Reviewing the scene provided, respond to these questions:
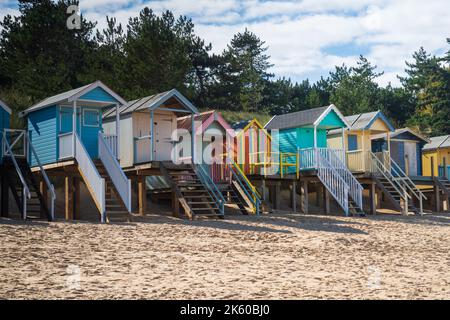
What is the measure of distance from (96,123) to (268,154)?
32.9 feet

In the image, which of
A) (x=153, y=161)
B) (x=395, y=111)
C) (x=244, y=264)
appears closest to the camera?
(x=244, y=264)

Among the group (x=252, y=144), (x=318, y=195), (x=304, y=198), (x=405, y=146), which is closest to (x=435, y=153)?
(x=405, y=146)

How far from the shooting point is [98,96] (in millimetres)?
24984

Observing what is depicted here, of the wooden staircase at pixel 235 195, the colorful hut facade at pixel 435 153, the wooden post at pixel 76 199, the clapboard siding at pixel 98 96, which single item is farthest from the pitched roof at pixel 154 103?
the colorful hut facade at pixel 435 153

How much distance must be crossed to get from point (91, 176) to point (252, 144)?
40.0ft

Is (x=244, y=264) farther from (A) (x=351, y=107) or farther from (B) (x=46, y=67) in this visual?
(A) (x=351, y=107)

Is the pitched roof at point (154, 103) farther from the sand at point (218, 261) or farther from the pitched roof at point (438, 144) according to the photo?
the pitched roof at point (438, 144)

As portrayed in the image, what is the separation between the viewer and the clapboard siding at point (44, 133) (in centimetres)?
2473

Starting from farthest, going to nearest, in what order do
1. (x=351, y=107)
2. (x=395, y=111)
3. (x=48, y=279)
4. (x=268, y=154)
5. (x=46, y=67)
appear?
(x=395, y=111) → (x=351, y=107) → (x=46, y=67) → (x=268, y=154) → (x=48, y=279)

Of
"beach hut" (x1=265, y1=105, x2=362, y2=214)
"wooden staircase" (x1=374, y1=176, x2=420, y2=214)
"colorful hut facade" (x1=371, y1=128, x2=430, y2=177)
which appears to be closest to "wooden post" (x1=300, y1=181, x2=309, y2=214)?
"beach hut" (x1=265, y1=105, x2=362, y2=214)

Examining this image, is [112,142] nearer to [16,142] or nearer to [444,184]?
[16,142]

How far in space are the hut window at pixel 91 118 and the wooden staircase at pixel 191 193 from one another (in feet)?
10.3

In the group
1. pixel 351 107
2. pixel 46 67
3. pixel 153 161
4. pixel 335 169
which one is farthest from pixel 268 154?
pixel 351 107

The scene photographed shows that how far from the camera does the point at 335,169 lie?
3052 cm
